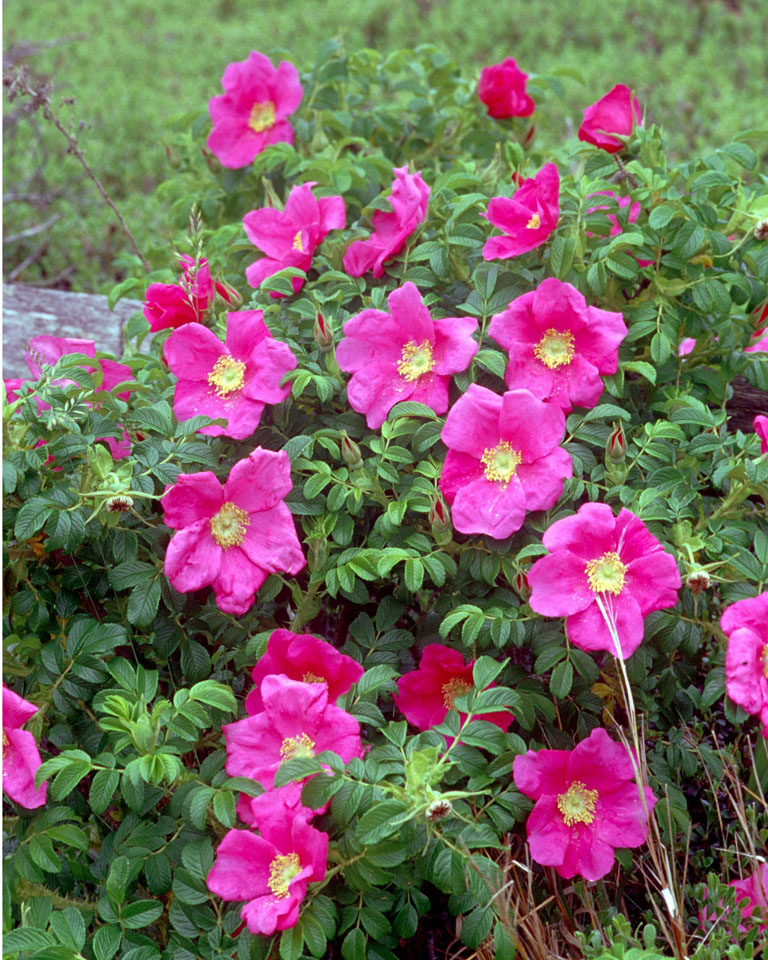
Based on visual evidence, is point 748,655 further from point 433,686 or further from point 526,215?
point 526,215

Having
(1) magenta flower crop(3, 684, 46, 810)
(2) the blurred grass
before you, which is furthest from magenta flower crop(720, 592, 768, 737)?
(2) the blurred grass

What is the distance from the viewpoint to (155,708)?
1.30 m

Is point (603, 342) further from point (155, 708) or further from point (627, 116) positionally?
point (155, 708)

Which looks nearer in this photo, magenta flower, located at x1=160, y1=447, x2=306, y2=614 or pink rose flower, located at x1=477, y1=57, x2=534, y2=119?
magenta flower, located at x1=160, y1=447, x2=306, y2=614

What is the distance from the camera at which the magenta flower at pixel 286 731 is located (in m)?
1.31

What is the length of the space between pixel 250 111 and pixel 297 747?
142 cm

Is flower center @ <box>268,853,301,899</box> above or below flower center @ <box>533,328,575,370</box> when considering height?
below

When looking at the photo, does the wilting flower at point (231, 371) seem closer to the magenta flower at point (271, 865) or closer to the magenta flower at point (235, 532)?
the magenta flower at point (235, 532)

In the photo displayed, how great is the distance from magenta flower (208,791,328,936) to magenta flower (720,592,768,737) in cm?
52

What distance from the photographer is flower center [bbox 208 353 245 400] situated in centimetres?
153

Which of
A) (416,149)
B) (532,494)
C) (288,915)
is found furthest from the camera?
(416,149)

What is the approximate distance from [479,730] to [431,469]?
1.18 ft

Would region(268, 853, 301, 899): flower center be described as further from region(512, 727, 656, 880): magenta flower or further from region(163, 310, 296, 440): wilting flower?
region(163, 310, 296, 440): wilting flower

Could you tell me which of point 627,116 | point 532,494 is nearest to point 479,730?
point 532,494
